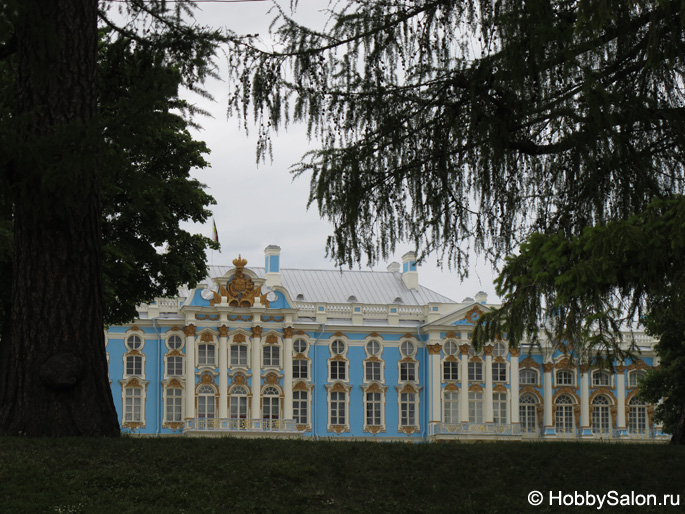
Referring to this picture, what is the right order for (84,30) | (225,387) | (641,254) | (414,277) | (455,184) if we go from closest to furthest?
(641,254) → (455,184) → (84,30) → (225,387) → (414,277)

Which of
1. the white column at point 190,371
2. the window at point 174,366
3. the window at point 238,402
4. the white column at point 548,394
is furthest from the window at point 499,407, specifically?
the window at point 174,366

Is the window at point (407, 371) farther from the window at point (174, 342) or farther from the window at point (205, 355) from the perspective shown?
the window at point (174, 342)

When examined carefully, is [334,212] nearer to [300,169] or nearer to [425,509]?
[300,169]

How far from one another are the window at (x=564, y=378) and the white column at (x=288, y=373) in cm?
A: 1264

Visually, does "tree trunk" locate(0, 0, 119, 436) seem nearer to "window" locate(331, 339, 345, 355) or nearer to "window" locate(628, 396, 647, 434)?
"window" locate(331, 339, 345, 355)

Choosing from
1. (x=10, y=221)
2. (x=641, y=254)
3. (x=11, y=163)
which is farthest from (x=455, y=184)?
(x=10, y=221)

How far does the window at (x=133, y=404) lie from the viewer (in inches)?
1866

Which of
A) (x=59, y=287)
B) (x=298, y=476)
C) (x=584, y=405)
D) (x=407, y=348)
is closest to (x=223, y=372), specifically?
(x=407, y=348)

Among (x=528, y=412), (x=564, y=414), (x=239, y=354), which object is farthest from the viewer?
(x=564, y=414)

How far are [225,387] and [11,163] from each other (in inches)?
1563

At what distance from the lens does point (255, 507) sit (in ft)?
28.6

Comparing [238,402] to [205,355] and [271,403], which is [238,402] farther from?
[205,355]

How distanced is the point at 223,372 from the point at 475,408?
1166cm

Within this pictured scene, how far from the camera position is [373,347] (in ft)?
168
